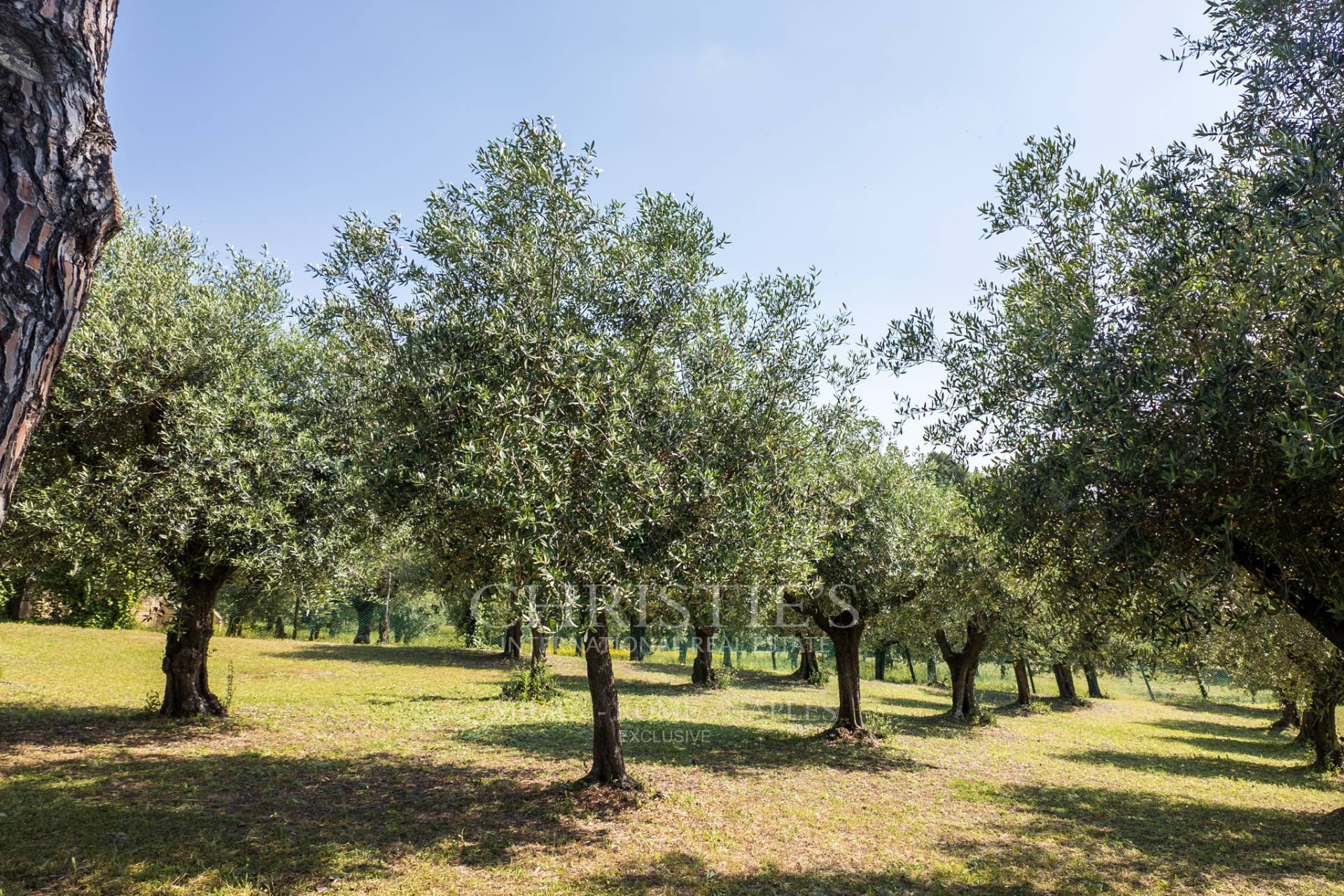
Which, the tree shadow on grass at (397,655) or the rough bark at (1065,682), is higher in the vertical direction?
the tree shadow on grass at (397,655)

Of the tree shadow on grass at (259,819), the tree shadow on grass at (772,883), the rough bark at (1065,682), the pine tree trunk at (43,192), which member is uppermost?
the pine tree trunk at (43,192)

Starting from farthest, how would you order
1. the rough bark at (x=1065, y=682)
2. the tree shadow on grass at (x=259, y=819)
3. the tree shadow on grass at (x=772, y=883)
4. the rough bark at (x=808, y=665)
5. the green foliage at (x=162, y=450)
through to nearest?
the rough bark at (x=1065, y=682) < the rough bark at (x=808, y=665) < the green foliage at (x=162, y=450) < the tree shadow on grass at (x=772, y=883) < the tree shadow on grass at (x=259, y=819)

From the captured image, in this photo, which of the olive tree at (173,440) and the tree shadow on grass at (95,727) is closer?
the olive tree at (173,440)

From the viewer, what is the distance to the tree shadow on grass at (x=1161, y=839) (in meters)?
12.1

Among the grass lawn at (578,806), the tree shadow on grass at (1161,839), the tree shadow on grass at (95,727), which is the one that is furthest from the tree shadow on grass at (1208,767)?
the tree shadow on grass at (95,727)

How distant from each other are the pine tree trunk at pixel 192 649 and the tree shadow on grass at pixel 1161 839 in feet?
65.1

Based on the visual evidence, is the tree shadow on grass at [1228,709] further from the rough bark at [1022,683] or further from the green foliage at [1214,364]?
the green foliage at [1214,364]

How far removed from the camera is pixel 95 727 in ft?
59.6

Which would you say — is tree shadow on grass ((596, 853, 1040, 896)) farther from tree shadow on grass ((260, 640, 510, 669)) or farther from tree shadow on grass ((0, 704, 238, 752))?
tree shadow on grass ((260, 640, 510, 669))

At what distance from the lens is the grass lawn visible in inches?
404

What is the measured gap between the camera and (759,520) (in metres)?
12.4

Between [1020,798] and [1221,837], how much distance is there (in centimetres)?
406

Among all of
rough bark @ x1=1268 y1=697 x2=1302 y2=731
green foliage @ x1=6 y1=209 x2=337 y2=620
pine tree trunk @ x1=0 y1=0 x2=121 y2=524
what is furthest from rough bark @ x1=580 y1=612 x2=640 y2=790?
rough bark @ x1=1268 y1=697 x2=1302 y2=731

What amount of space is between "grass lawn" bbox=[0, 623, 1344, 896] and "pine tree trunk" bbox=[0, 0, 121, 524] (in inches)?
368
